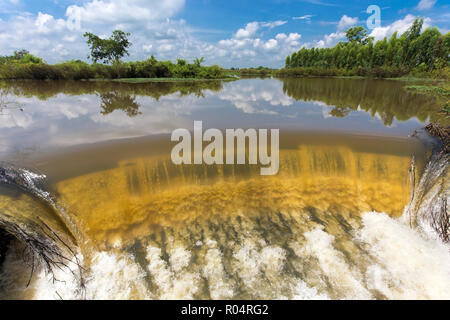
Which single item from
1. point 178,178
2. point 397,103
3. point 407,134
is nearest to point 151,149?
point 178,178

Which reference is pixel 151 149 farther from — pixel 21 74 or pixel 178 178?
pixel 21 74

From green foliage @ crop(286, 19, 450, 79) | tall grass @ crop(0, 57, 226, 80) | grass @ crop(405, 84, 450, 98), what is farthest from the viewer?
green foliage @ crop(286, 19, 450, 79)

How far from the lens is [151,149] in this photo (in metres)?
6.51

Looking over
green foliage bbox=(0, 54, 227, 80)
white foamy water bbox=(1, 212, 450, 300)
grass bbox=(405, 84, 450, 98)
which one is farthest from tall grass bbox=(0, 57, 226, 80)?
white foamy water bbox=(1, 212, 450, 300)

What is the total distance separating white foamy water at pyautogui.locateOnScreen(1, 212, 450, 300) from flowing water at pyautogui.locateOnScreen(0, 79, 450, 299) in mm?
18

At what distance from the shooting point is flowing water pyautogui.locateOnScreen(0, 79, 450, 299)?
11.2ft

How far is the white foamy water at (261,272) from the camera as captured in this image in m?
3.32

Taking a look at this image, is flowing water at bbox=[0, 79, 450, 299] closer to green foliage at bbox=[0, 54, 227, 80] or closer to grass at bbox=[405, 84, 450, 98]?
grass at bbox=[405, 84, 450, 98]

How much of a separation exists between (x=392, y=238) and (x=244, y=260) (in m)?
3.13

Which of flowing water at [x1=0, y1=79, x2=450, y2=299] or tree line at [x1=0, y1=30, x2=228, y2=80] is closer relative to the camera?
flowing water at [x1=0, y1=79, x2=450, y2=299]

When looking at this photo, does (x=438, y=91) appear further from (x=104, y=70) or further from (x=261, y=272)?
(x=104, y=70)

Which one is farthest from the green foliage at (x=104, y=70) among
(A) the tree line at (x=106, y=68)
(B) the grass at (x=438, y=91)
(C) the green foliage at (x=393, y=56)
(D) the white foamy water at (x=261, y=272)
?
(D) the white foamy water at (x=261, y=272)

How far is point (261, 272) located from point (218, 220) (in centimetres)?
145

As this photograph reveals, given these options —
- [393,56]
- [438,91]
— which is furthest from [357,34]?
[438,91]
